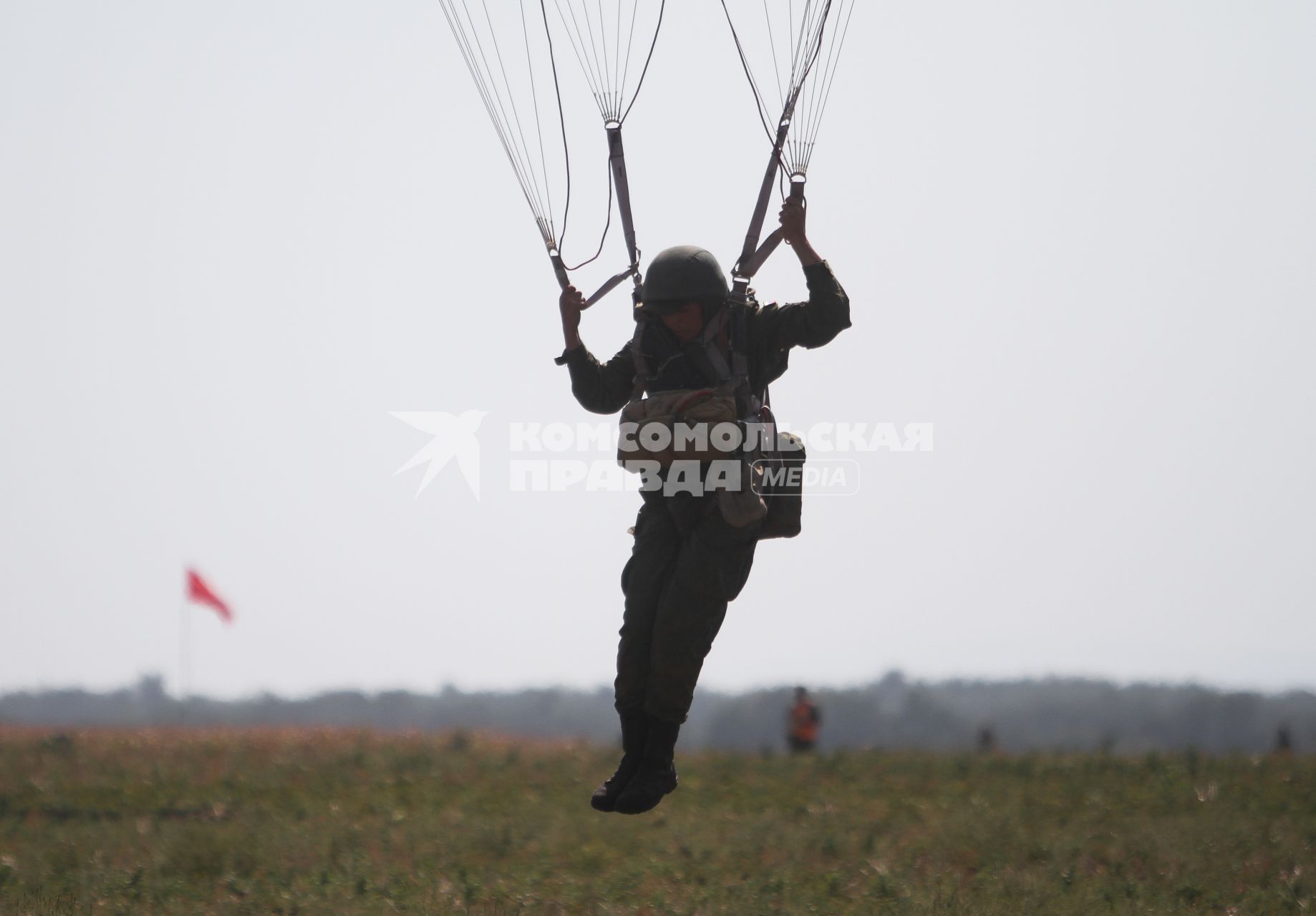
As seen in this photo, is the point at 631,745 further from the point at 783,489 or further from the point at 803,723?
the point at 803,723

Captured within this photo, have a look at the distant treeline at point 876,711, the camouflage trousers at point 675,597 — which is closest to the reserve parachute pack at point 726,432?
the camouflage trousers at point 675,597

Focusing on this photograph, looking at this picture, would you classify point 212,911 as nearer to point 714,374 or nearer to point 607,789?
point 607,789

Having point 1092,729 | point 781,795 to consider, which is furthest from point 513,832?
point 1092,729

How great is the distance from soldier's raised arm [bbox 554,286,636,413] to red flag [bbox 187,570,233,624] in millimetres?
26953

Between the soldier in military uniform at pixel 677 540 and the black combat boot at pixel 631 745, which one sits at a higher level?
the soldier in military uniform at pixel 677 540

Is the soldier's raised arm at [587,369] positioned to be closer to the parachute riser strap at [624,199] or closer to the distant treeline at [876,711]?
the parachute riser strap at [624,199]

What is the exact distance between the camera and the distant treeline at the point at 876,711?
78812 mm

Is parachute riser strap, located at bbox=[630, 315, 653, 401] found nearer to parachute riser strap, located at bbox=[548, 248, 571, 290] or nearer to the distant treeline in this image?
parachute riser strap, located at bbox=[548, 248, 571, 290]

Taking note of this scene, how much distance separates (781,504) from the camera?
8.21 m

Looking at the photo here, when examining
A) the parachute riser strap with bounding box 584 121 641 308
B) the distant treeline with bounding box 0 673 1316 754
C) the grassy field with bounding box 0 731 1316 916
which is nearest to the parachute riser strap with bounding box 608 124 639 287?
the parachute riser strap with bounding box 584 121 641 308

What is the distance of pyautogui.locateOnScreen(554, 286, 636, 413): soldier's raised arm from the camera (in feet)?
27.3

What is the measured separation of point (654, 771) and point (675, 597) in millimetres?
887

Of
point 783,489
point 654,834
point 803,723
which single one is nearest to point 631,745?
point 783,489

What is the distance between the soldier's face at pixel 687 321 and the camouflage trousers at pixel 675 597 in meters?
0.85
